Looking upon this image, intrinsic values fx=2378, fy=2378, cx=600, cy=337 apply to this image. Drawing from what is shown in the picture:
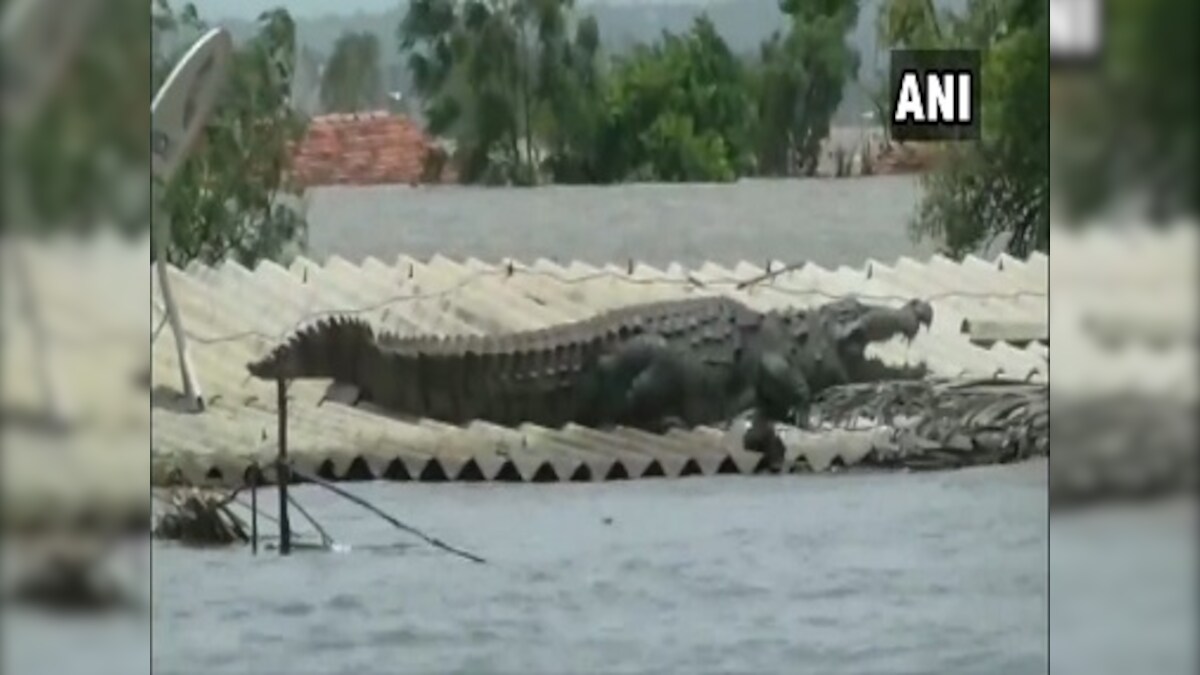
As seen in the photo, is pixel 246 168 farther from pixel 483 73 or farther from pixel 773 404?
pixel 773 404

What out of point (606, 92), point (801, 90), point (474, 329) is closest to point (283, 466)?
point (474, 329)

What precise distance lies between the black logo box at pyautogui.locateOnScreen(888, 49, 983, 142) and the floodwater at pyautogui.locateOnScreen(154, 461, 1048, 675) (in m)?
0.55

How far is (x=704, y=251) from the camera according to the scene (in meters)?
3.76

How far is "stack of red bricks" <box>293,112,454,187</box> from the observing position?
3.68 metres

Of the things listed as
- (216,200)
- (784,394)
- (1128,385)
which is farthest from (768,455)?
(216,200)

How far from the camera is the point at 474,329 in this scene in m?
3.77

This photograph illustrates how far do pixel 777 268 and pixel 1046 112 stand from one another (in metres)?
0.48

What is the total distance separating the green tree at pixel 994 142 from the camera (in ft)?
12.2

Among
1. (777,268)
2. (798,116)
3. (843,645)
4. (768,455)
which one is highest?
(798,116)

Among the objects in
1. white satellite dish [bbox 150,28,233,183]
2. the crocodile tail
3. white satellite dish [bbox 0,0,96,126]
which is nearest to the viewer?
white satellite dish [bbox 0,0,96,126]

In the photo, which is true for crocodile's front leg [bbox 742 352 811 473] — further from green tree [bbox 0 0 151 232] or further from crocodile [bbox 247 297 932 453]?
green tree [bbox 0 0 151 232]

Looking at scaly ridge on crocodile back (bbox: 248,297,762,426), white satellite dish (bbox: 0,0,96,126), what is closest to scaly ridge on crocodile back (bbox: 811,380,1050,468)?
scaly ridge on crocodile back (bbox: 248,297,762,426)

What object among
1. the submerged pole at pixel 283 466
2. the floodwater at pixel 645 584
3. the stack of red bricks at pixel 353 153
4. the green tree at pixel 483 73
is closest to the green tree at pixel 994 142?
the floodwater at pixel 645 584

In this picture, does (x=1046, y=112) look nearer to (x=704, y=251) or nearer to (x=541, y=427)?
(x=704, y=251)
